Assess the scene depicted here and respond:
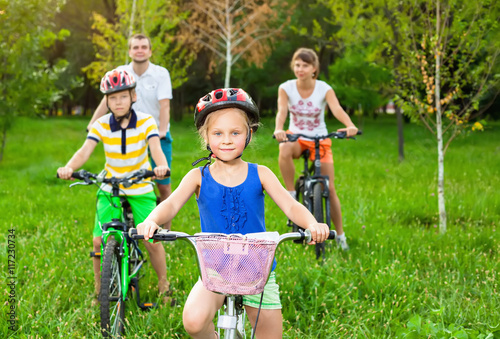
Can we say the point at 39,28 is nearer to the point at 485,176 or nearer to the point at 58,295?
the point at 58,295

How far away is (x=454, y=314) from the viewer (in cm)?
383

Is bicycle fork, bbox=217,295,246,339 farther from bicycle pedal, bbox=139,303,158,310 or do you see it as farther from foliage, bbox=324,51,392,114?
foliage, bbox=324,51,392,114

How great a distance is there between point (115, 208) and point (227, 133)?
1743 millimetres

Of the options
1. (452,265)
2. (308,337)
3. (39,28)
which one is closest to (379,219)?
(452,265)

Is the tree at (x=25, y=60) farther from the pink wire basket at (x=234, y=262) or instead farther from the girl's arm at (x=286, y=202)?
the pink wire basket at (x=234, y=262)

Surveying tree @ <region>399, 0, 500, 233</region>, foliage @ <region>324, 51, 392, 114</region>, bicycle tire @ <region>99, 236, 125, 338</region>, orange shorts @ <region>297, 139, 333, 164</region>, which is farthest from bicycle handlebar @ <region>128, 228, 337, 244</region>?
foliage @ <region>324, 51, 392, 114</region>

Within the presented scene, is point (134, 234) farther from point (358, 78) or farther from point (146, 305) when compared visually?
point (358, 78)

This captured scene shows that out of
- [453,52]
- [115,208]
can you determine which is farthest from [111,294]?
[453,52]

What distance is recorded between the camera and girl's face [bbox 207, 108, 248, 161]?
2.61 m

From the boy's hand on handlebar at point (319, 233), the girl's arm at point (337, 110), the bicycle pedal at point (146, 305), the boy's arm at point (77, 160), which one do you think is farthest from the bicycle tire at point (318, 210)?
the boy's hand on handlebar at point (319, 233)

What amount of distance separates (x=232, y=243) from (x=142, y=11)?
49.3ft

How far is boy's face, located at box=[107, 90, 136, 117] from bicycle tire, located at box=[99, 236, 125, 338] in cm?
111

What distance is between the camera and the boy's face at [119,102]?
4164 mm

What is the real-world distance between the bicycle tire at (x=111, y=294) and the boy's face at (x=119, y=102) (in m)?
1.11
